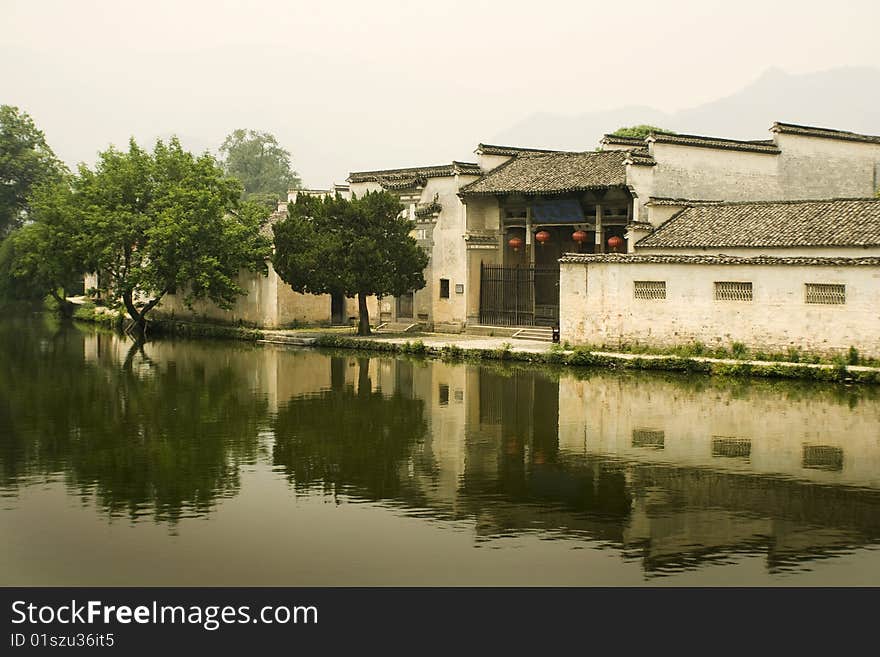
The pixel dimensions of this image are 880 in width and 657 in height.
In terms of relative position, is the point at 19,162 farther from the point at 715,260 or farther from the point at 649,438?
the point at 649,438

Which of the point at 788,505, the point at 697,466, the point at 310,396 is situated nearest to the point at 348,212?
the point at 310,396

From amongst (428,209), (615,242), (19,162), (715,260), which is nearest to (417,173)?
(428,209)

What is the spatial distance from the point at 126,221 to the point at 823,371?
71.1ft

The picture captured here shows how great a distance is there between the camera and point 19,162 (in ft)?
209

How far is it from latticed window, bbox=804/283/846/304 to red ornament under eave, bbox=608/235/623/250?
26.2 ft

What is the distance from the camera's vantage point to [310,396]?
791 inches

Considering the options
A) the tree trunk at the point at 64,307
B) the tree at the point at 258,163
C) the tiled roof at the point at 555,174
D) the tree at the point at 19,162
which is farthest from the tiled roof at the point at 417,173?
the tree at the point at 258,163

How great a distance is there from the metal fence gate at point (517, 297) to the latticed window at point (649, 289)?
18.3 feet

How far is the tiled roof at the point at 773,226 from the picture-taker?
23.5 metres

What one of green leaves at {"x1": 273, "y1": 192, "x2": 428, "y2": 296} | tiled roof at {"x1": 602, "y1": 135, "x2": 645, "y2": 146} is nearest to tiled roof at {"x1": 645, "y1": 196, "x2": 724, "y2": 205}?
tiled roof at {"x1": 602, "y1": 135, "x2": 645, "y2": 146}

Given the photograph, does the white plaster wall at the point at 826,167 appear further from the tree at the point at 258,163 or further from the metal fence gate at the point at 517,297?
the tree at the point at 258,163

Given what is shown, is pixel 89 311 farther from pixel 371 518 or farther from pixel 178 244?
pixel 371 518
